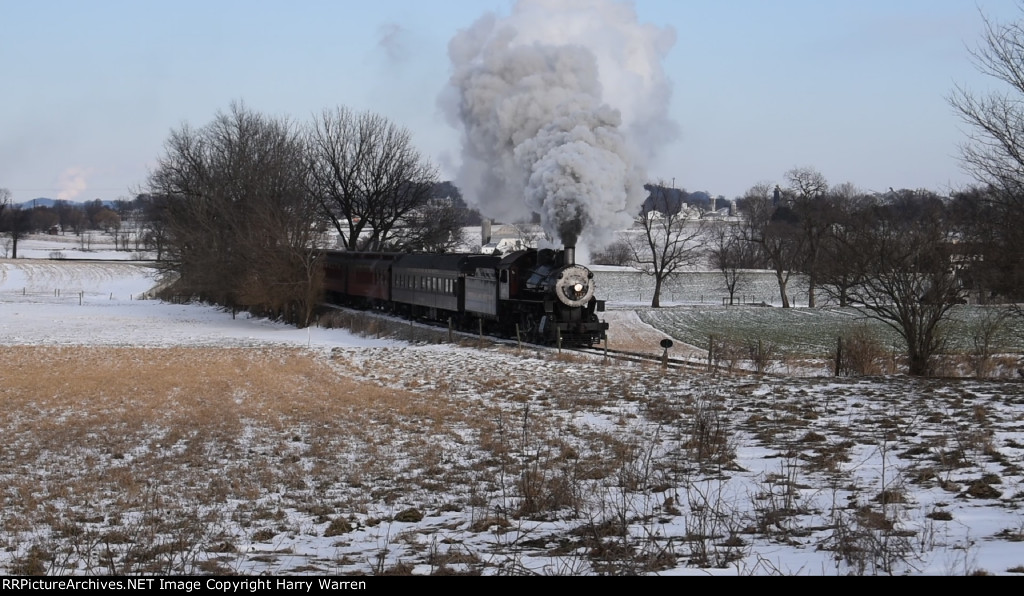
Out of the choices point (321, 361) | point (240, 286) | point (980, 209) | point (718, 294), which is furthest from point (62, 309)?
point (980, 209)

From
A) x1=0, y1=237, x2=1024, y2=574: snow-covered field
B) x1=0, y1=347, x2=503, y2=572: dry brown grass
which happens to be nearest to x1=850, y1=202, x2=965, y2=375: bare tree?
x1=0, y1=237, x2=1024, y2=574: snow-covered field

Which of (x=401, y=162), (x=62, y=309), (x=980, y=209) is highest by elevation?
(x=401, y=162)

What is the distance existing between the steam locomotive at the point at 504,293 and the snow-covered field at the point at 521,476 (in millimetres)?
6597

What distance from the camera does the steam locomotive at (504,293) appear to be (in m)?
27.8

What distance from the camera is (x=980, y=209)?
64.3 feet

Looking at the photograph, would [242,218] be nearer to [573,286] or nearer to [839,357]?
[573,286]

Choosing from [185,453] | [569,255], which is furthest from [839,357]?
[185,453]

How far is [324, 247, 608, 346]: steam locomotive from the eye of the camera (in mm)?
27797

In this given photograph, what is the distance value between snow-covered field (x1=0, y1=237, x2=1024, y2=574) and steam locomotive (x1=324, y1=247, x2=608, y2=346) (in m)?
6.60

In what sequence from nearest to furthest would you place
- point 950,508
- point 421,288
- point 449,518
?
point 950,508, point 449,518, point 421,288

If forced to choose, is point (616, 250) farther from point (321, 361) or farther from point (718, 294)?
point (321, 361)

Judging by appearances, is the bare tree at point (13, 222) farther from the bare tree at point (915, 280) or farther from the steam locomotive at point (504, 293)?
the bare tree at point (915, 280)

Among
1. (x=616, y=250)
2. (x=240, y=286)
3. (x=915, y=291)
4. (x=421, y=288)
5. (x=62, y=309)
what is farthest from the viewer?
(x=616, y=250)

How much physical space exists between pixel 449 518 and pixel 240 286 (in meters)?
40.4
